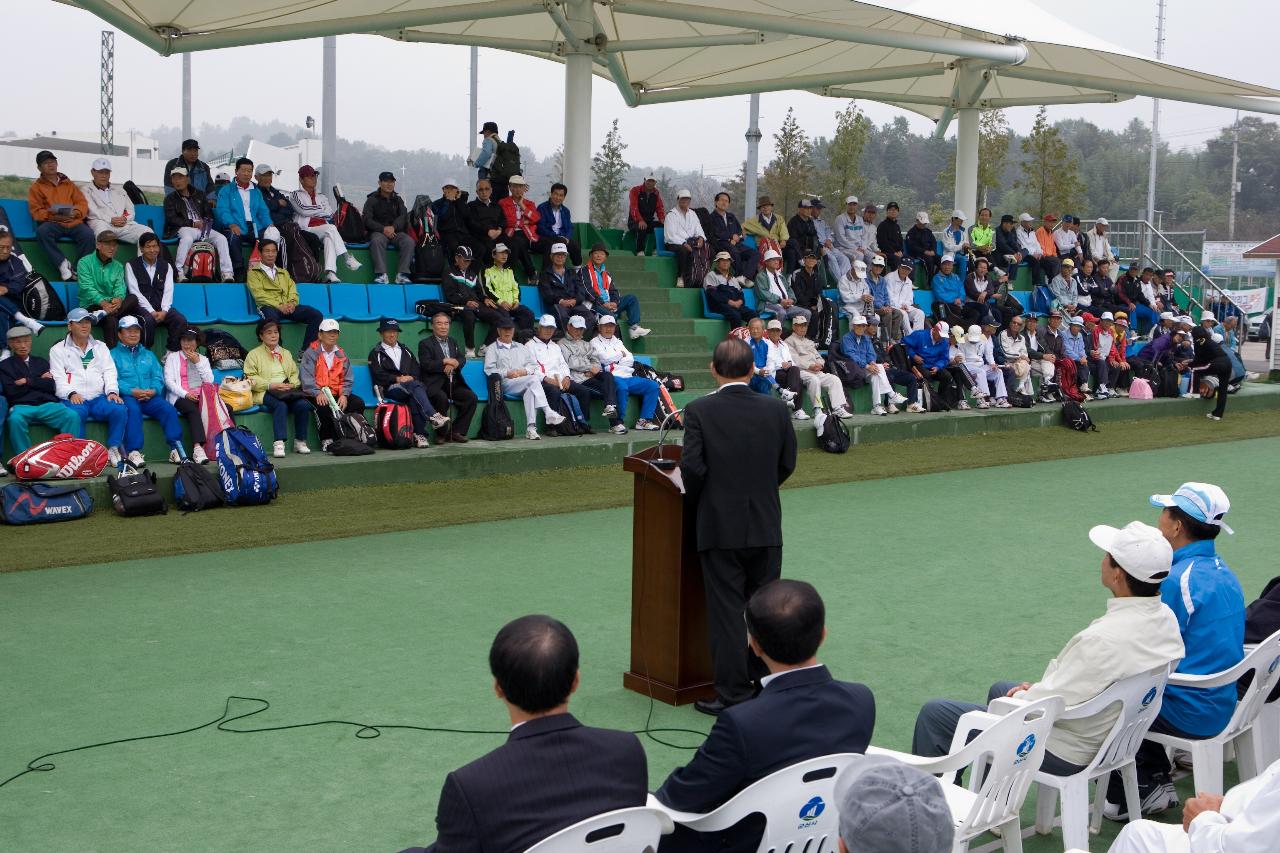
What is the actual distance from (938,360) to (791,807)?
12.7 metres

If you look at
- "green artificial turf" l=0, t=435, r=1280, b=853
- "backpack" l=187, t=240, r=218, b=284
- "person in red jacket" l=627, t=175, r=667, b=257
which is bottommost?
"green artificial turf" l=0, t=435, r=1280, b=853

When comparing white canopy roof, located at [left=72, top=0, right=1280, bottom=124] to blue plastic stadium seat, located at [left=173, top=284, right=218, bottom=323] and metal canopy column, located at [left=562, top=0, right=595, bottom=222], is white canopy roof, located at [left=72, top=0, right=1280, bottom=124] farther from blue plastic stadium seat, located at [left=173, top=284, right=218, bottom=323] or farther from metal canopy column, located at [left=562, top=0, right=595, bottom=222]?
blue plastic stadium seat, located at [left=173, top=284, right=218, bottom=323]

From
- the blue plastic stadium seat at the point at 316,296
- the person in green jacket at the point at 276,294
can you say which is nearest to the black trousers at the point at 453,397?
the person in green jacket at the point at 276,294

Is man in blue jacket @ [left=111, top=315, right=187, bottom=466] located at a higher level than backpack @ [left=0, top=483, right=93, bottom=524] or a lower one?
higher

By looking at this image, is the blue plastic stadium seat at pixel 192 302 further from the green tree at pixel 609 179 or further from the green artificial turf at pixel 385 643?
the green tree at pixel 609 179

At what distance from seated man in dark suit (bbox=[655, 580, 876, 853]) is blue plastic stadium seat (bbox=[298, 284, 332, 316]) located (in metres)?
9.46

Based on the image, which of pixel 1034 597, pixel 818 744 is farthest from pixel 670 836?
pixel 1034 597

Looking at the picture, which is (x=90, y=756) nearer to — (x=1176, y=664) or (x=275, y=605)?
(x=275, y=605)

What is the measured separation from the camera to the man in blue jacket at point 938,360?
49.0 ft

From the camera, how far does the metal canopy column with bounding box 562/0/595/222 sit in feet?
47.3

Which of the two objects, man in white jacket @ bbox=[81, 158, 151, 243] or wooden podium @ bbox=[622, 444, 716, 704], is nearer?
wooden podium @ bbox=[622, 444, 716, 704]

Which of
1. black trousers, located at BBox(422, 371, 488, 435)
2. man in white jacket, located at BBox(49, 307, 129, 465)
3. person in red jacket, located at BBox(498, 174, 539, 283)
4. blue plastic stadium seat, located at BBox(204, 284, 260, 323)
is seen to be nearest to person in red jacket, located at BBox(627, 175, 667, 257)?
person in red jacket, located at BBox(498, 174, 539, 283)

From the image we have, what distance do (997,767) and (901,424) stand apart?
10.6 m

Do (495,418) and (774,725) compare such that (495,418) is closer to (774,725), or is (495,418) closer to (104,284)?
(104,284)
